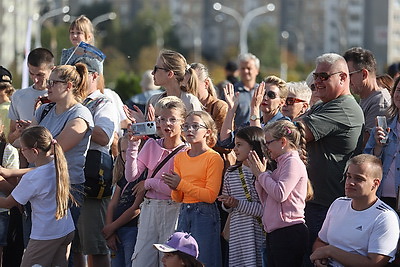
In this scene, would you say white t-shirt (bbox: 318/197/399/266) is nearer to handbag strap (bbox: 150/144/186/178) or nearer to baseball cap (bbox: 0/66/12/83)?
handbag strap (bbox: 150/144/186/178)

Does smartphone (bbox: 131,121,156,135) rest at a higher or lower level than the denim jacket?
higher

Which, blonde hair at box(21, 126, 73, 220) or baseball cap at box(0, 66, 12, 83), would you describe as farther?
baseball cap at box(0, 66, 12, 83)

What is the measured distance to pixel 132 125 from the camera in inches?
334

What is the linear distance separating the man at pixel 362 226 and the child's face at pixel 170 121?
6.19 ft

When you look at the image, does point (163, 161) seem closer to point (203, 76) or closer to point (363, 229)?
point (203, 76)

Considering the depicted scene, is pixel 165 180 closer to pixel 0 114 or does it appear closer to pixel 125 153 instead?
pixel 125 153

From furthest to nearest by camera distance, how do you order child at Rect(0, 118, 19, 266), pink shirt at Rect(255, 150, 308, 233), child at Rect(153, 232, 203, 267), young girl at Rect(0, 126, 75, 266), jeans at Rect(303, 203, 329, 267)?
1. child at Rect(0, 118, 19, 266)
2. young girl at Rect(0, 126, 75, 266)
3. jeans at Rect(303, 203, 329, 267)
4. pink shirt at Rect(255, 150, 308, 233)
5. child at Rect(153, 232, 203, 267)

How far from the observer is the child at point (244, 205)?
8109 mm

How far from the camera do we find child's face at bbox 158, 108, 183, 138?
856 centimetres

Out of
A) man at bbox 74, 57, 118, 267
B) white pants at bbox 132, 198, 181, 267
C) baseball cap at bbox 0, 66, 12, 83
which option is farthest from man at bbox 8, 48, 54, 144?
white pants at bbox 132, 198, 181, 267

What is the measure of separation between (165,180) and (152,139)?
746 mm

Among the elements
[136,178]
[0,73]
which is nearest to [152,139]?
[136,178]

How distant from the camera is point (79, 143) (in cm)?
877

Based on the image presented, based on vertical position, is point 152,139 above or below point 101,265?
above
